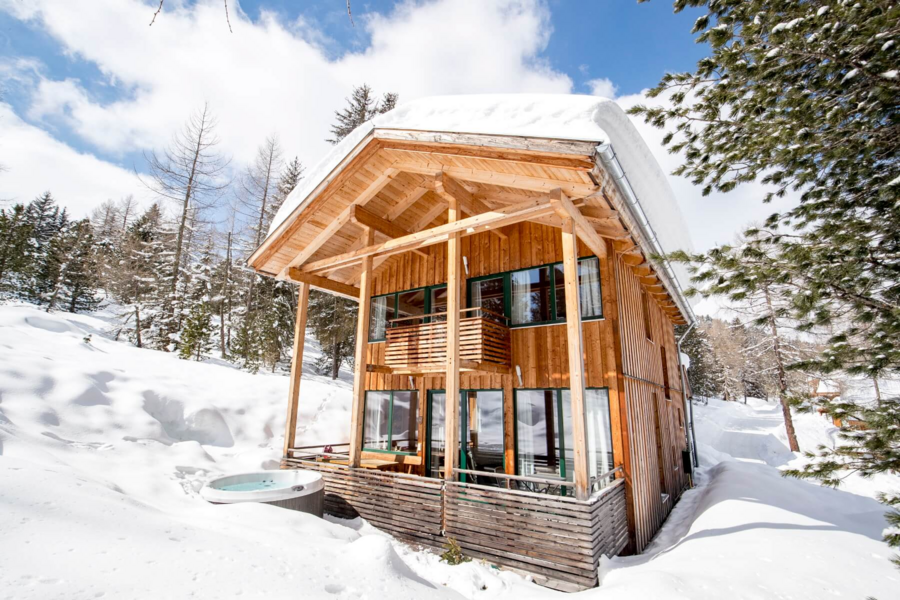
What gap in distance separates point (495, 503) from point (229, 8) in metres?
6.09

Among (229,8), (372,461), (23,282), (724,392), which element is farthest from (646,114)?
(724,392)

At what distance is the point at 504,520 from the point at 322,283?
24.4 feet

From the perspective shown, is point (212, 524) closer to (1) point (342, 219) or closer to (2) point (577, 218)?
(2) point (577, 218)

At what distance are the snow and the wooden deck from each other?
15.2ft

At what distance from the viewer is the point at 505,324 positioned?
8758 millimetres

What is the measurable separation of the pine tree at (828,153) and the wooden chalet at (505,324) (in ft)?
4.92

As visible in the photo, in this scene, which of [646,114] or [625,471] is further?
[625,471]

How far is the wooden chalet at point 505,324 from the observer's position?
5785mm

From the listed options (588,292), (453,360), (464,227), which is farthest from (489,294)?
(453,360)

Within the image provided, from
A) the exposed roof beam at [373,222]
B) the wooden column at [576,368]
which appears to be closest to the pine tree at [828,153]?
the wooden column at [576,368]

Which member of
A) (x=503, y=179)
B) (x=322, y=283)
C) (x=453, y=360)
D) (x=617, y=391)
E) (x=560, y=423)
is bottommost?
(x=560, y=423)

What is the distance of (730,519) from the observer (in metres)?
6.38

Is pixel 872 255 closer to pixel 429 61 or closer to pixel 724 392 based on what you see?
pixel 429 61

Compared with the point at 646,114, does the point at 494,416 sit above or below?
below
